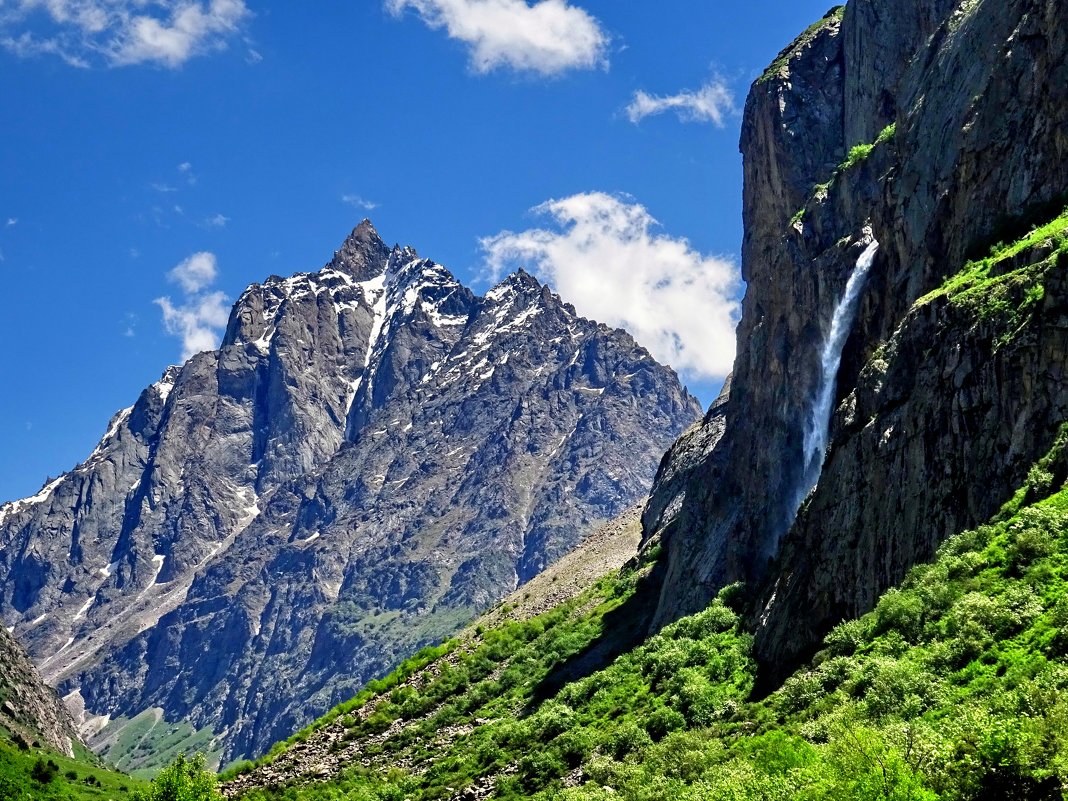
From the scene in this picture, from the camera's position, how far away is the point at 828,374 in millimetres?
84250

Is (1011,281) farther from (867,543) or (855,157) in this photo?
(855,157)

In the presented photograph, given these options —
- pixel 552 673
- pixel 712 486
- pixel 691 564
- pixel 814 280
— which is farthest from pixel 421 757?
pixel 814 280

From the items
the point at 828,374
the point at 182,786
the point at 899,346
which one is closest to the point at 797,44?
the point at 828,374

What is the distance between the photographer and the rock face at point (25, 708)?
148875 millimetres

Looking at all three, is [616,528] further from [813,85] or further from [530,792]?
[530,792]

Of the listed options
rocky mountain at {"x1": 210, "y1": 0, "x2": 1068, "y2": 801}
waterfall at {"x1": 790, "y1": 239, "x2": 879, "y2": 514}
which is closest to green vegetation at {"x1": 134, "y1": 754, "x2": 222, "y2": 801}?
rocky mountain at {"x1": 210, "y1": 0, "x2": 1068, "y2": 801}

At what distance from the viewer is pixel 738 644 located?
234 feet

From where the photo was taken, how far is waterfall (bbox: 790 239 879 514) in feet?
269

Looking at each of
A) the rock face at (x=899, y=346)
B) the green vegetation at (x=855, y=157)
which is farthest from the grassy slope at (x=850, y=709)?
the green vegetation at (x=855, y=157)

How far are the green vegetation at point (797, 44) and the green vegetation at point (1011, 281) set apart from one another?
282 ft

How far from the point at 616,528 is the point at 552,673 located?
3495 inches

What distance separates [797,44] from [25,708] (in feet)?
494

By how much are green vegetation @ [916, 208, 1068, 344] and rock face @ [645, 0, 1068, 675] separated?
0.20 m

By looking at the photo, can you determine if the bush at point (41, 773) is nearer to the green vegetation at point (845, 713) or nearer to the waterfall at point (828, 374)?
the green vegetation at point (845, 713)
